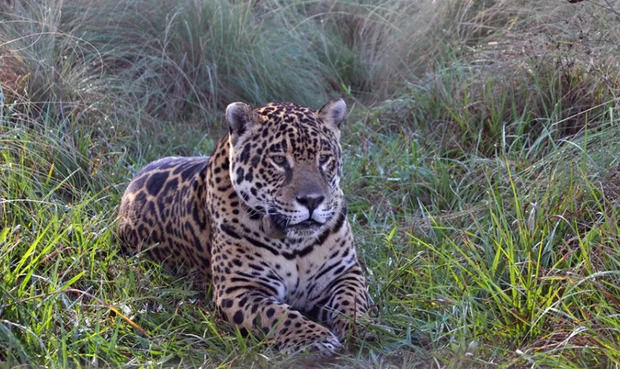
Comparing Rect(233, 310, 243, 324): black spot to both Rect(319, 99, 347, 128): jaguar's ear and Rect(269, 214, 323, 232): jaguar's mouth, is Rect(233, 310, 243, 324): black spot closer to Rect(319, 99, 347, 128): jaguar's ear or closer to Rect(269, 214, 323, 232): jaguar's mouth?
Rect(269, 214, 323, 232): jaguar's mouth

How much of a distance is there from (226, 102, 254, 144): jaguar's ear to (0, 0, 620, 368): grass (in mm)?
833

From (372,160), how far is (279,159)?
244cm

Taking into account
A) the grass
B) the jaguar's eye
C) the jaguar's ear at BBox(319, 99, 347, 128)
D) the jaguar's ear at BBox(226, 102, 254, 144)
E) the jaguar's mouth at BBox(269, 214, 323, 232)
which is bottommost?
the grass

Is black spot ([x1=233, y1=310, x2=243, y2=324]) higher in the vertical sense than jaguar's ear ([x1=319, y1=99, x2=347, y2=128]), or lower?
lower

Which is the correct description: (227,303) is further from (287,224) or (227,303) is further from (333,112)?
(333,112)

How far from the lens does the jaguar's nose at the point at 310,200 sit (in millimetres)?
4840

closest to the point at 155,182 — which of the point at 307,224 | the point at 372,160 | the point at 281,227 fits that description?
the point at 281,227

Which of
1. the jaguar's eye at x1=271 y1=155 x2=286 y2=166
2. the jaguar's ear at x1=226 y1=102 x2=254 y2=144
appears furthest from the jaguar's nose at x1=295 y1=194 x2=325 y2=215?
the jaguar's ear at x1=226 y1=102 x2=254 y2=144

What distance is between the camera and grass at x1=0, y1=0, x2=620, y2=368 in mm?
4434

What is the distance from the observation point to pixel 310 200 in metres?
4.85

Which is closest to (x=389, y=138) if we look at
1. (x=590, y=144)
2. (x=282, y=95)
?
(x=282, y=95)

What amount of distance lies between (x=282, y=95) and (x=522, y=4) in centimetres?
207

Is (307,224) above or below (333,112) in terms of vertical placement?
below

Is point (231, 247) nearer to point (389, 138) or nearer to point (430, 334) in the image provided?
point (430, 334)
